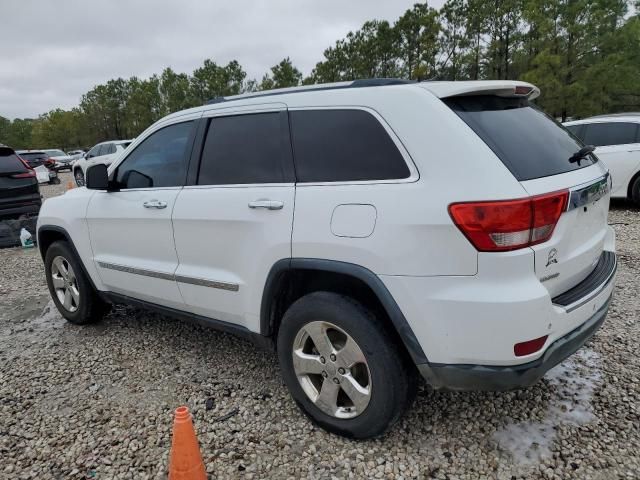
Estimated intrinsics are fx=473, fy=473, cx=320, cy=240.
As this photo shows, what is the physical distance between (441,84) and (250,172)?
1155 millimetres

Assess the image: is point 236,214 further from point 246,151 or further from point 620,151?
point 620,151

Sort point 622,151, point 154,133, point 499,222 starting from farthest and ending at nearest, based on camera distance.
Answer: point 622,151, point 154,133, point 499,222

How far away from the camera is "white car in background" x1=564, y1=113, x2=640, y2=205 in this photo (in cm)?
779

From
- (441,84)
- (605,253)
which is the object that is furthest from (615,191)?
(441,84)

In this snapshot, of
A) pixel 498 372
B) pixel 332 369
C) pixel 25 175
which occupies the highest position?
pixel 25 175

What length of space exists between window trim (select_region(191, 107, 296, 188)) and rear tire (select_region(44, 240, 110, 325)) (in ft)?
5.57

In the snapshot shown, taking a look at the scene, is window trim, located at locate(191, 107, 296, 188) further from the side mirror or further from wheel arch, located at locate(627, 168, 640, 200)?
wheel arch, located at locate(627, 168, 640, 200)

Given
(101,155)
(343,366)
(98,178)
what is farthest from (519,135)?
(101,155)

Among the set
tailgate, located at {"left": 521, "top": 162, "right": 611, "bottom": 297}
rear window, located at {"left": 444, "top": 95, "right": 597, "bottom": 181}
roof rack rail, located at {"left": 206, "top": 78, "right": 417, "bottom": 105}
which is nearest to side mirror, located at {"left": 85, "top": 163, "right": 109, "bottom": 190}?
roof rack rail, located at {"left": 206, "top": 78, "right": 417, "bottom": 105}

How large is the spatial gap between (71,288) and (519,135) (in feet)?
12.6

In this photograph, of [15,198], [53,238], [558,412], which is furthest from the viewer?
[15,198]

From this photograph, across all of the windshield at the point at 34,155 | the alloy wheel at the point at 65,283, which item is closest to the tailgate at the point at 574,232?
the alloy wheel at the point at 65,283

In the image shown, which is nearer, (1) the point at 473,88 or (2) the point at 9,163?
(1) the point at 473,88

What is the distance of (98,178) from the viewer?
11.3 feet
